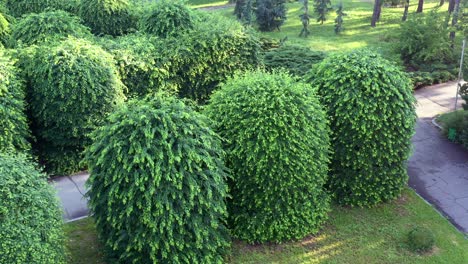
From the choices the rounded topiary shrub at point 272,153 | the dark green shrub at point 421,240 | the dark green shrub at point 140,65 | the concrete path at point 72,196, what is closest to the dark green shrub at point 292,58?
the dark green shrub at point 140,65

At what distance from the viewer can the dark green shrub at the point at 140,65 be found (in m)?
15.5

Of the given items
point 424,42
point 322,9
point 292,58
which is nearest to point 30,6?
point 292,58

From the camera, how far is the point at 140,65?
50.8ft

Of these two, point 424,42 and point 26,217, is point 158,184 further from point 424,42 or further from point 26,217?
point 424,42

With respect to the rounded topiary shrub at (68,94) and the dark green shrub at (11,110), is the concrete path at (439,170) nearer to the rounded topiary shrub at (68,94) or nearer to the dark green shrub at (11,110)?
the rounded topiary shrub at (68,94)

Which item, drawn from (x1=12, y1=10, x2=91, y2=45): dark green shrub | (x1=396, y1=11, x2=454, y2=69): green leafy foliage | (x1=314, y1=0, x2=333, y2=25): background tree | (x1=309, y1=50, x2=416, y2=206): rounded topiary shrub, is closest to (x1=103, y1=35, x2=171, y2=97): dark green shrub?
(x1=12, y1=10, x2=91, y2=45): dark green shrub

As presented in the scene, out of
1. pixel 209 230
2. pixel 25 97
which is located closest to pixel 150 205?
pixel 209 230

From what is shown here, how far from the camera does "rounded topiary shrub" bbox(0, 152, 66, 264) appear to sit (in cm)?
896

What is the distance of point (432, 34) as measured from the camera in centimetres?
2308

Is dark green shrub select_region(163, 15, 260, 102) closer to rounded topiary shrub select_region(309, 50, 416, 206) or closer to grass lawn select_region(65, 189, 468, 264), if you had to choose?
rounded topiary shrub select_region(309, 50, 416, 206)

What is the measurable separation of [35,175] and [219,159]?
143 inches

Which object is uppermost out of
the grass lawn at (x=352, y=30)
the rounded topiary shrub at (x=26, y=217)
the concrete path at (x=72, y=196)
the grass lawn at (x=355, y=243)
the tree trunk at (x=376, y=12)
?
the tree trunk at (x=376, y=12)

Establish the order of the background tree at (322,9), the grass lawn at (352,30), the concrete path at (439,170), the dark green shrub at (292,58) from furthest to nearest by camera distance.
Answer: the background tree at (322,9), the grass lawn at (352,30), the dark green shrub at (292,58), the concrete path at (439,170)

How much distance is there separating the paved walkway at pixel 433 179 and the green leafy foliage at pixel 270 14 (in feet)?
40.9
